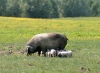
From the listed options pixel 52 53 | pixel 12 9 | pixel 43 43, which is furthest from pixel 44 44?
pixel 12 9

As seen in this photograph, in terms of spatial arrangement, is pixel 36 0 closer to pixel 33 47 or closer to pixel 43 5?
pixel 43 5

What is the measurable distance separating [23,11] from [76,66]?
297 feet

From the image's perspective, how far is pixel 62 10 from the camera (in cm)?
13900

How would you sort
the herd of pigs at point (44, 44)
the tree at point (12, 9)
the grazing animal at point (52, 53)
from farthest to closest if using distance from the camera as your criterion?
the tree at point (12, 9) → the herd of pigs at point (44, 44) → the grazing animal at point (52, 53)

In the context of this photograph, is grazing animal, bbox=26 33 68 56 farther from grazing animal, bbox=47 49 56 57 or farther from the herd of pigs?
grazing animal, bbox=47 49 56 57

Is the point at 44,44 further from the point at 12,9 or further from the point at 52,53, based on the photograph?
the point at 12,9

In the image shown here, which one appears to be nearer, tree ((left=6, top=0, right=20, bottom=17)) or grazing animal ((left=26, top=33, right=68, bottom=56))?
grazing animal ((left=26, top=33, right=68, bottom=56))

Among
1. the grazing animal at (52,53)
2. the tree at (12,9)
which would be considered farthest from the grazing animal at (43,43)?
the tree at (12,9)

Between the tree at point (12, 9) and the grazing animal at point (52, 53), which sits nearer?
the grazing animal at point (52, 53)

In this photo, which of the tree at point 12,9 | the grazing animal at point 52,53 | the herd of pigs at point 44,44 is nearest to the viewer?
the grazing animal at point 52,53

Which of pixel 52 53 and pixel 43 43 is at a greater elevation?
pixel 43 43

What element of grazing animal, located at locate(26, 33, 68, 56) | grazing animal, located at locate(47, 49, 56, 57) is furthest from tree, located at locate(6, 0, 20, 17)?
grazing animal, located at locate(47, 49, 56, 57)

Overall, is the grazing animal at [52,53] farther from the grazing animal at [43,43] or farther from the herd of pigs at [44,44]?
the grazing animal at [43,43]

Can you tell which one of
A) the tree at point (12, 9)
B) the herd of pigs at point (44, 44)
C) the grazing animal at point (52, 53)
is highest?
the herd of pigs at point (44, 44)
